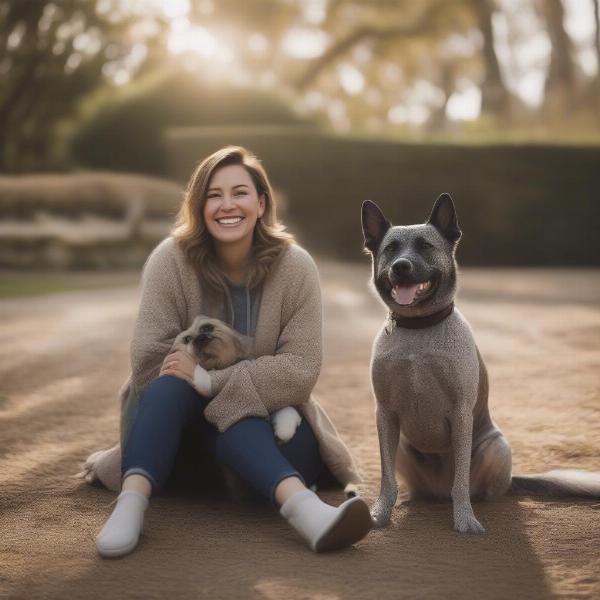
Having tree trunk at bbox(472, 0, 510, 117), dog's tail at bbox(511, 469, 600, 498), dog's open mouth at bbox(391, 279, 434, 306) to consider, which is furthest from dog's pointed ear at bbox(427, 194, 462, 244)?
tree trunk at bbox(472, 0, 510, 117)

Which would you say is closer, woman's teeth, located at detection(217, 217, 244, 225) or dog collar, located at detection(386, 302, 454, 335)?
dog collar, located at detection(386, 302, 454, 335)

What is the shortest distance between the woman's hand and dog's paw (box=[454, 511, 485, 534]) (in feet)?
3.63

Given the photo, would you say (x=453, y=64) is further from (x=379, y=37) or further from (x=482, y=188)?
(x=482, y=188)

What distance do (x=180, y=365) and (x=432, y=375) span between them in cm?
96

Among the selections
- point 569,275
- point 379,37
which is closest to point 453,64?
point 379,37

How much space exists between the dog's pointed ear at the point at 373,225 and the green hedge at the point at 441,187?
41.0 feet

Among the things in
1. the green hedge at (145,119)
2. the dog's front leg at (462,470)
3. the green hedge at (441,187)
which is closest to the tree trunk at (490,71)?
the green hedge at (441,187)

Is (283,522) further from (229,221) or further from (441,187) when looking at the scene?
(441,187)

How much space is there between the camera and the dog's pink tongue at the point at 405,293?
9.51 ft

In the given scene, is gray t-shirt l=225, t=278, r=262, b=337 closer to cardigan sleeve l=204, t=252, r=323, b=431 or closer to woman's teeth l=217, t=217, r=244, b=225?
cardigan sleeve l=204, t=252, r=323, b=431

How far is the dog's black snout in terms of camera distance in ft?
9.40

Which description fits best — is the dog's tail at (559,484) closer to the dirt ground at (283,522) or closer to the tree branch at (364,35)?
the dirt ground at (283,522)

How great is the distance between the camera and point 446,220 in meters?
3.09

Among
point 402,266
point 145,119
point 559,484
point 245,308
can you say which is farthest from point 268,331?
point 145,119
